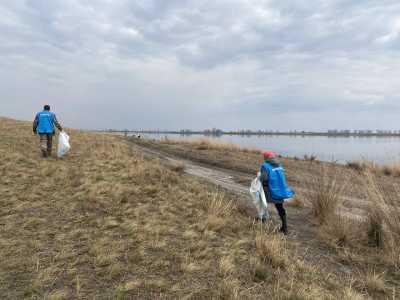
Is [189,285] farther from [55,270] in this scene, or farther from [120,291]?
[55,270]

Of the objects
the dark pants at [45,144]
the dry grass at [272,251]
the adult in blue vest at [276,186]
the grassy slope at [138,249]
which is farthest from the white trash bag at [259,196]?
the dark pants at [45,144]

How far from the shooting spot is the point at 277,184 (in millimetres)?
6398

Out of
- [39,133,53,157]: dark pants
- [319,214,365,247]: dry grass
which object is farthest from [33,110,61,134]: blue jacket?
[319,214,365,247]: dry grass

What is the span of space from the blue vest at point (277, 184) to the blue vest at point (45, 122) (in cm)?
843

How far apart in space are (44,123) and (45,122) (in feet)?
0.16

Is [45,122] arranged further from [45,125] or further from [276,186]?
[276,186]

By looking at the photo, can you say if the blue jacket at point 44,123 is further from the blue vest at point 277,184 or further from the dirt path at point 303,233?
the blue vest at point 277,184

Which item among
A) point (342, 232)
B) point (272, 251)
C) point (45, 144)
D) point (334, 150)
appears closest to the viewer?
point (272, 251)

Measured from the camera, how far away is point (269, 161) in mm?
6531

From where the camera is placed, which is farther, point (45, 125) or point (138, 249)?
point (45, 125)

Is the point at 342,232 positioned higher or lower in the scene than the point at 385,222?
lower

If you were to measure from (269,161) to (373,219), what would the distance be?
2.19 m

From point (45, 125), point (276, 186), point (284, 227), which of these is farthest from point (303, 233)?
point (45, 125)

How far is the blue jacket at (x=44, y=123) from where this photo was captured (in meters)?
11.3
